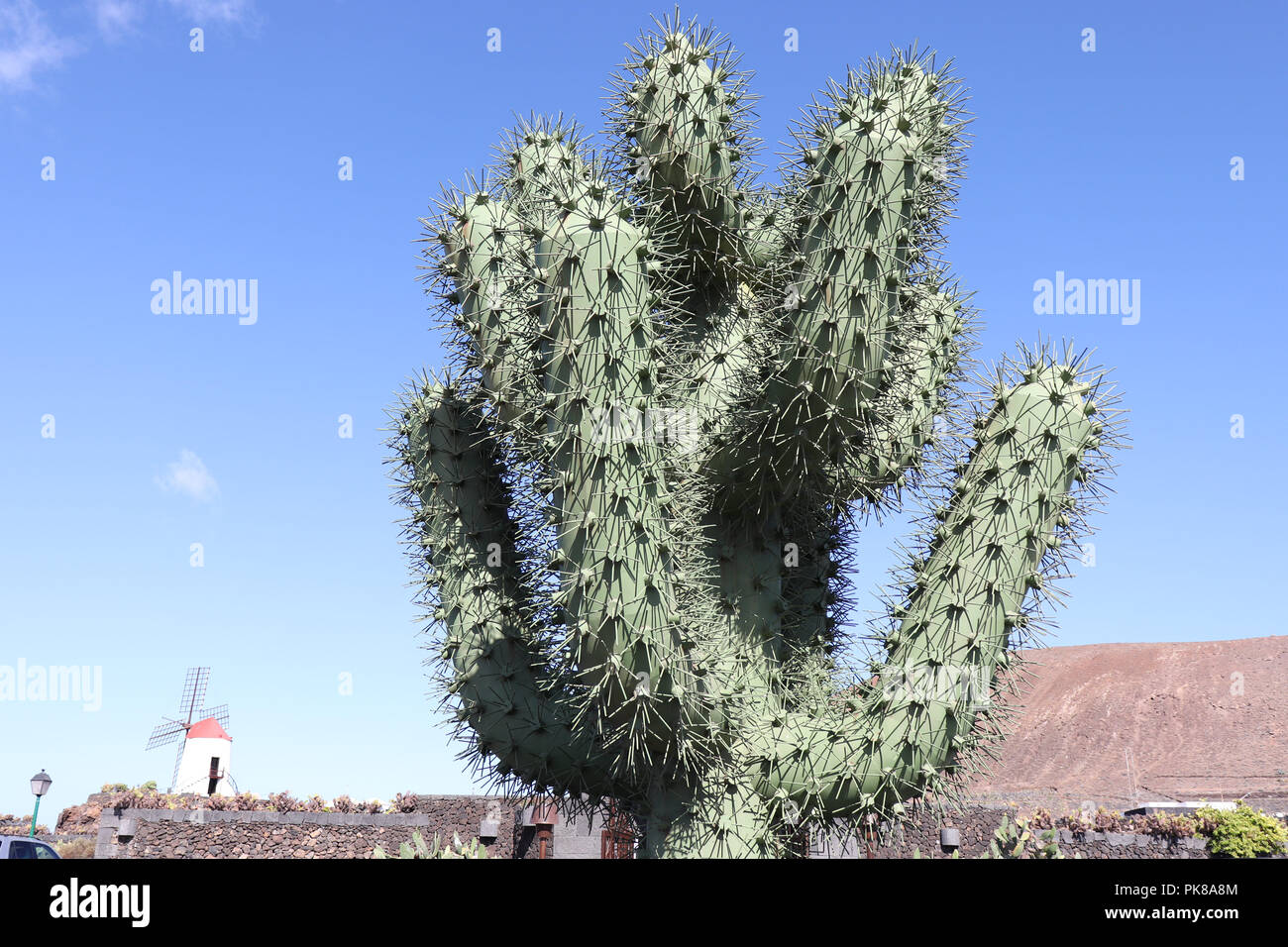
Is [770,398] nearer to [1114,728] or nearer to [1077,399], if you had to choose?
[1077,399]

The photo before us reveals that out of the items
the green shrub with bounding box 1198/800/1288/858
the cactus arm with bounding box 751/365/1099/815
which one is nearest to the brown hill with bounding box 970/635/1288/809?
the green shrub with bounding box 1198/800/1288/858

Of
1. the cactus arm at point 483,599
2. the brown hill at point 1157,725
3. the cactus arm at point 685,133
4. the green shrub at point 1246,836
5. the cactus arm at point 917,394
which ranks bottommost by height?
the brown hill at point 1157,725

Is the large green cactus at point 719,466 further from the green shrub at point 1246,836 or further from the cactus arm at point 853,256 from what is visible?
the green shrub at point 1246,836

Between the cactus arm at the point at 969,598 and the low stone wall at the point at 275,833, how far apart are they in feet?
40.3

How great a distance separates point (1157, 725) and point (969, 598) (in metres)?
53.9

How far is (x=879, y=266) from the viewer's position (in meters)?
4.62

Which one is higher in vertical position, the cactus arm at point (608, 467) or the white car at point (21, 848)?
the cactus arm at point (608, 467)

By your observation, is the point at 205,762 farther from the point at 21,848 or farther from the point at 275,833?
the point at 21,848

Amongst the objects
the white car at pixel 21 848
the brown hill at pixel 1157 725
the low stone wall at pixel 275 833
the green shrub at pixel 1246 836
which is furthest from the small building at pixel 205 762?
the brown hill at pixel 1157 725

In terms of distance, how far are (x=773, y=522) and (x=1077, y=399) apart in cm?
187

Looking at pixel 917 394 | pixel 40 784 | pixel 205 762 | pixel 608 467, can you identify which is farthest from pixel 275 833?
pixel 608 467

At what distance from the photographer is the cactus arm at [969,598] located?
4.73 m

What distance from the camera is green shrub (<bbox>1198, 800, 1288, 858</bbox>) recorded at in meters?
15.1
